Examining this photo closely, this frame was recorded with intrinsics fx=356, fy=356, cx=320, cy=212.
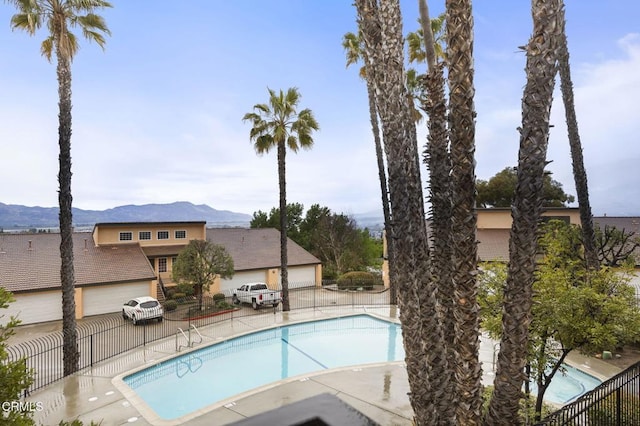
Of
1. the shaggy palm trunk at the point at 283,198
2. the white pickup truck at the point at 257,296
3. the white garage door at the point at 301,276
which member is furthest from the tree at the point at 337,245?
the shaggy palm trunk at the point at 283,198

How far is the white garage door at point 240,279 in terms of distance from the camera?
2489 cm

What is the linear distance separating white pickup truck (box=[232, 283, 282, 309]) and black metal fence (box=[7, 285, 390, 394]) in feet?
1.28

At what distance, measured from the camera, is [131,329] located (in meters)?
17.5

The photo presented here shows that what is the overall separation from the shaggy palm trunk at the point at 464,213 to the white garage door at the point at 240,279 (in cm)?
2082

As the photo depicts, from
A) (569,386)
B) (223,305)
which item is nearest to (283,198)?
(223,305)

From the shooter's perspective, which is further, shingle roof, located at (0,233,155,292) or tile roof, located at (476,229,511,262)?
tile roof, located at (476,229,511,262)

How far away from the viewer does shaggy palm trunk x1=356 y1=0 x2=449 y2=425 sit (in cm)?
570

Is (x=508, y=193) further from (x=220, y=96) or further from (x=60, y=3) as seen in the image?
(x=60, y=3)

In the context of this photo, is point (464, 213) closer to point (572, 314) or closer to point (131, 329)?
point (572, 314)

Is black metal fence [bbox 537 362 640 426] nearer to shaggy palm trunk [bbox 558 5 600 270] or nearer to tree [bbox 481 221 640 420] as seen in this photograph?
tree [bbox 481 221 640 420]

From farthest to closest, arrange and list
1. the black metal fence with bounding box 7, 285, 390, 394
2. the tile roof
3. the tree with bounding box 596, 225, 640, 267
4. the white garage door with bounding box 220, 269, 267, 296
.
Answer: the white garage door with bounding box 220, 269, 267, 296 → the tile roof → the tree with bounding box 596, 225, 640, 267 → the black metal fence with bounding box 7, 285, 390, 394

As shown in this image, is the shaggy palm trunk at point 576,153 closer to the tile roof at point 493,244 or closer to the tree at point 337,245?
the tile roof at point 493,244

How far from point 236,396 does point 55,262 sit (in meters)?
17.1

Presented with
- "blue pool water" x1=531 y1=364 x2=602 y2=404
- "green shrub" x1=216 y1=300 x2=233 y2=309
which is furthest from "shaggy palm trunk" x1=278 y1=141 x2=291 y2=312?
"blue pool water" x1=531 y1=364 x2=602 y2=404
